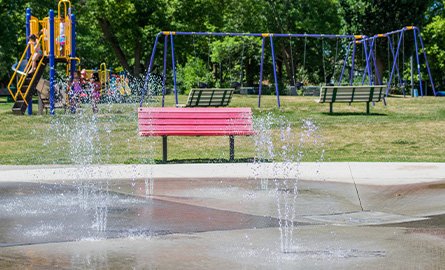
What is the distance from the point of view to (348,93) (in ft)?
79.2

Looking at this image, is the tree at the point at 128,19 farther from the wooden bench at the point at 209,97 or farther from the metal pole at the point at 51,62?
the wooden bench at the point at 209,97

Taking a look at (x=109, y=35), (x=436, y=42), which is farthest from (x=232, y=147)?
(x=436, y=42)

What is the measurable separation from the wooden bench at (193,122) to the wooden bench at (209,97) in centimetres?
1059

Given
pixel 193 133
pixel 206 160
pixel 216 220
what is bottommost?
pixel 206 160

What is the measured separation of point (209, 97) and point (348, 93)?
13.3 feet

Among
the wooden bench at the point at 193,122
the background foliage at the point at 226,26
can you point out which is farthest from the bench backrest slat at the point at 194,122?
the background foliage at the point at 226,26

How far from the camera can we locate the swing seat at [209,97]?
24.4 metres

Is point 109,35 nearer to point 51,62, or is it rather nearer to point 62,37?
point 62,37

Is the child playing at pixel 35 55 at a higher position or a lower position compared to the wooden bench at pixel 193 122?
higher

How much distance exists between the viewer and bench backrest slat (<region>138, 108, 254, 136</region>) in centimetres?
1318

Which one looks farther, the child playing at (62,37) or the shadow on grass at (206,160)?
the child playing at (62,37)

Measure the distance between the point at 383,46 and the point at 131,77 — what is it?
15.4 meters

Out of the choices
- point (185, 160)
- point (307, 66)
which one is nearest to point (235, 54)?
point (307, 66)

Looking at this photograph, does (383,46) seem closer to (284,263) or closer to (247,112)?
(247,112)
